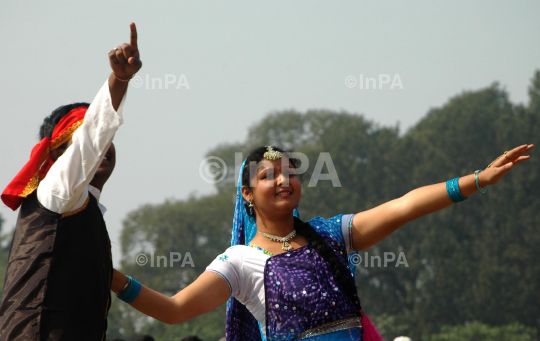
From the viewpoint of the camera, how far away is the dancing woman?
117 inches

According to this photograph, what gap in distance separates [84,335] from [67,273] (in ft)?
0.77

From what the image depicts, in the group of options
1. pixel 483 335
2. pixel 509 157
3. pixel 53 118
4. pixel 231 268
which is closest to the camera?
pixel 53 118

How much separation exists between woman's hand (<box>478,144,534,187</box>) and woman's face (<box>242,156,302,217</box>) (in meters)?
0.92

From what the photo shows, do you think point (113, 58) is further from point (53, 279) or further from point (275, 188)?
point (275, 188)

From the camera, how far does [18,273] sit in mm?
2262

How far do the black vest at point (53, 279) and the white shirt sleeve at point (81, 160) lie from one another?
63 mm

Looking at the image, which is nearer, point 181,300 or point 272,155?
point 181,300

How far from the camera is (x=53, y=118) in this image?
268 centimetres

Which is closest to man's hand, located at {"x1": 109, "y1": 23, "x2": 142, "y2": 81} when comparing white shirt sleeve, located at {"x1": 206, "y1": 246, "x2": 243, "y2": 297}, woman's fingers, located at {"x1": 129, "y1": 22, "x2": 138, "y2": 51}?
woman's fingers, located at {"x1": 129, "y1": 22, "x2": 138, "y2": 51}

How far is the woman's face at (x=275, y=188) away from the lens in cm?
328

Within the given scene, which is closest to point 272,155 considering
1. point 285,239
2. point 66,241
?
point 285,239

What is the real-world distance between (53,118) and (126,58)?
585 millimetres

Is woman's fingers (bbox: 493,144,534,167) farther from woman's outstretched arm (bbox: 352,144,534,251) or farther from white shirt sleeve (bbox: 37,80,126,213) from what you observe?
white shirt sleeve (bbox: 37,80,126,213)

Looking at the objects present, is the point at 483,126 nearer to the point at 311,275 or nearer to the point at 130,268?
the point at 130,268
